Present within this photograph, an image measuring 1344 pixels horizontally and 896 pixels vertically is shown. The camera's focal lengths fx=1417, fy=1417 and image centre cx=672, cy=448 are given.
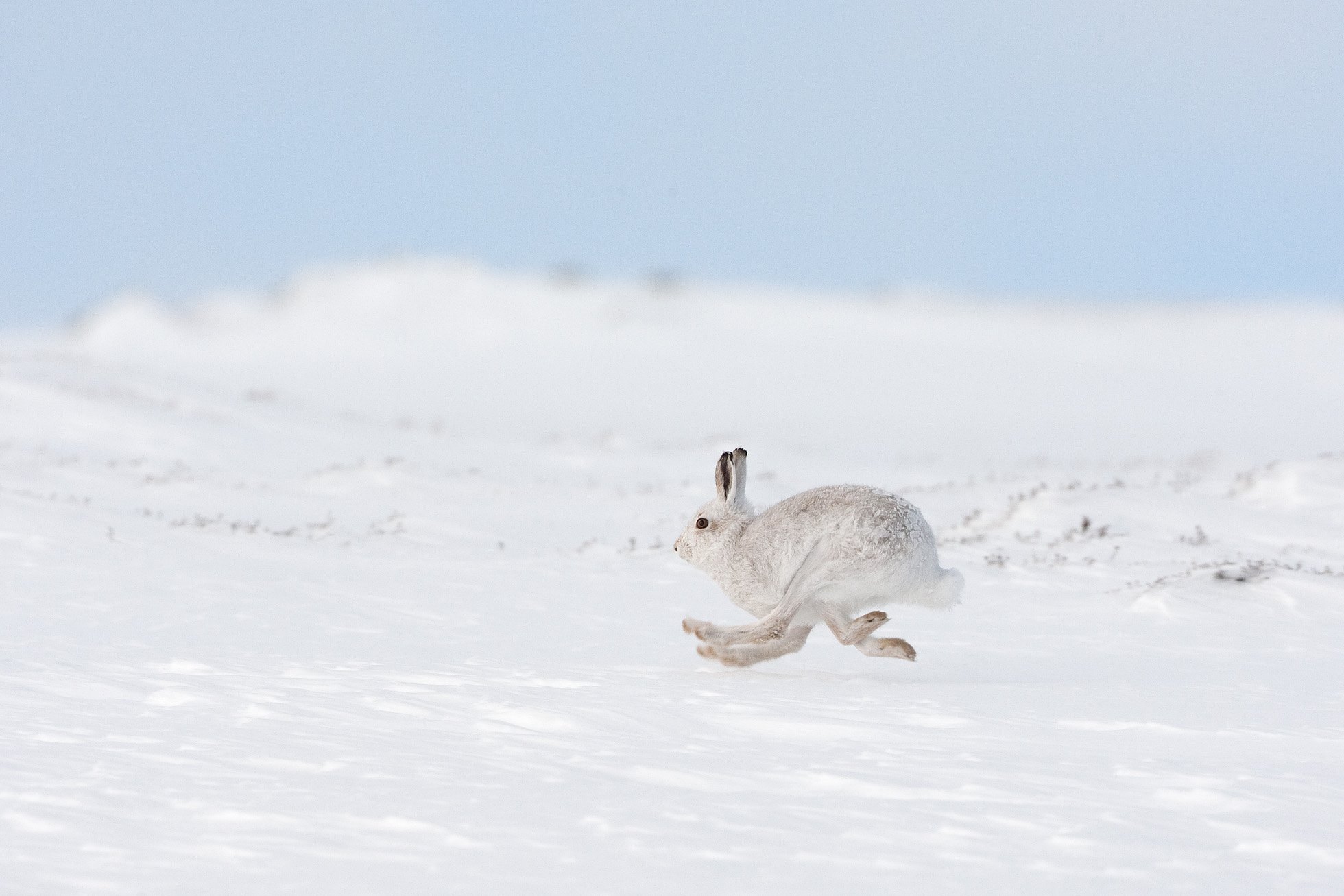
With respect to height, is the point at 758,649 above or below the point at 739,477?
below

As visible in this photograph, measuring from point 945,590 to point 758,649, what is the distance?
93 centimetres

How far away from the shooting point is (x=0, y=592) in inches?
346

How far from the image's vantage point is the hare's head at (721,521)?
689cm

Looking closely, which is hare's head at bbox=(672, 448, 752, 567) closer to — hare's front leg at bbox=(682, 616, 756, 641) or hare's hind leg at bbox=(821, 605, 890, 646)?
hare's front leg at bbox=(682, 616, 756, 641)

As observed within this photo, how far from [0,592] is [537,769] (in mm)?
5571

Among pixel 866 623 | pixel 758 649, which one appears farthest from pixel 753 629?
pixel 866 623

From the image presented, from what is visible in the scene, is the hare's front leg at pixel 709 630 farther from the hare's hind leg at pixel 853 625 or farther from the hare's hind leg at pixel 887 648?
the hare's hind leg at pixel 887 648

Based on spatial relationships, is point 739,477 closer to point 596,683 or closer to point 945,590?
point 945,590

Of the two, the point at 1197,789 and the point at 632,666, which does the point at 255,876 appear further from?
the point at 632,666

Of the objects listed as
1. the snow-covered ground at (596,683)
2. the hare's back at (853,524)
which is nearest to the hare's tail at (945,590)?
the hare's back at (853,524)

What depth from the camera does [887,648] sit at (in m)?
6.43

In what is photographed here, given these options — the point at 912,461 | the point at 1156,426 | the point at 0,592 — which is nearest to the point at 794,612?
the point at 0,592

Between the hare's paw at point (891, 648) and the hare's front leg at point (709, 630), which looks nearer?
the hare's paw at point (891, 648)

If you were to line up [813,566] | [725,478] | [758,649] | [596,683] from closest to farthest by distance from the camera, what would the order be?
[596,683], [813,566], [758,649], [725,478]
